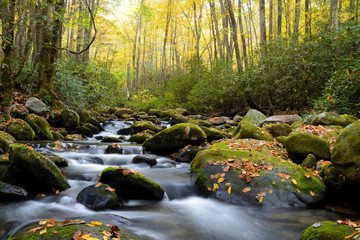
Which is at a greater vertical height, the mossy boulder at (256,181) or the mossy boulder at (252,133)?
the mossy boulder at (252,133)

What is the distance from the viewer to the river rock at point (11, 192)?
366 cm

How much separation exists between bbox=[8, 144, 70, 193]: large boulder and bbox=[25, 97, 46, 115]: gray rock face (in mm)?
5884

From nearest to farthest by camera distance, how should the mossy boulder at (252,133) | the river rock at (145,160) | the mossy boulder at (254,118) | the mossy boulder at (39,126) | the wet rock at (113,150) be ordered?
the river rock at (145,160) < the mossy boulder at (252,133) < the wet rock at (113,150) < the mossy boulder at (39,126) < the mossy boulder at (254,118)

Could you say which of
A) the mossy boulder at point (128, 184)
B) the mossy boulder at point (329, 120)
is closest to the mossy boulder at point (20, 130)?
the mossy boulder at point (128, 184)

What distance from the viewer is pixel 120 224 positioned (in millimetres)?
3242

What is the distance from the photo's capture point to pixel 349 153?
3.48 metres

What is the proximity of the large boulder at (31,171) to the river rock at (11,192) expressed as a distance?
165mm

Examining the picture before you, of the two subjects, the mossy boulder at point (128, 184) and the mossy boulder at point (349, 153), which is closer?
the mossy boulder at point (349, 153)

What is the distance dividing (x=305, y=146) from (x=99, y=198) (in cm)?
449

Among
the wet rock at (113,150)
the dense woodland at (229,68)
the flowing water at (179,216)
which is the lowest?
the flowing water at (179,216)

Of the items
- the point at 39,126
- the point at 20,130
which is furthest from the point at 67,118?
the point at 20,130

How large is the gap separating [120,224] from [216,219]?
1.60m

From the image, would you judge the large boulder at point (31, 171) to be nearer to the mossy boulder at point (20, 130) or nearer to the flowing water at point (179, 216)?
the flowing water at point (179, 216)

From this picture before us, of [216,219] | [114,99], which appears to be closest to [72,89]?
[114,99]
